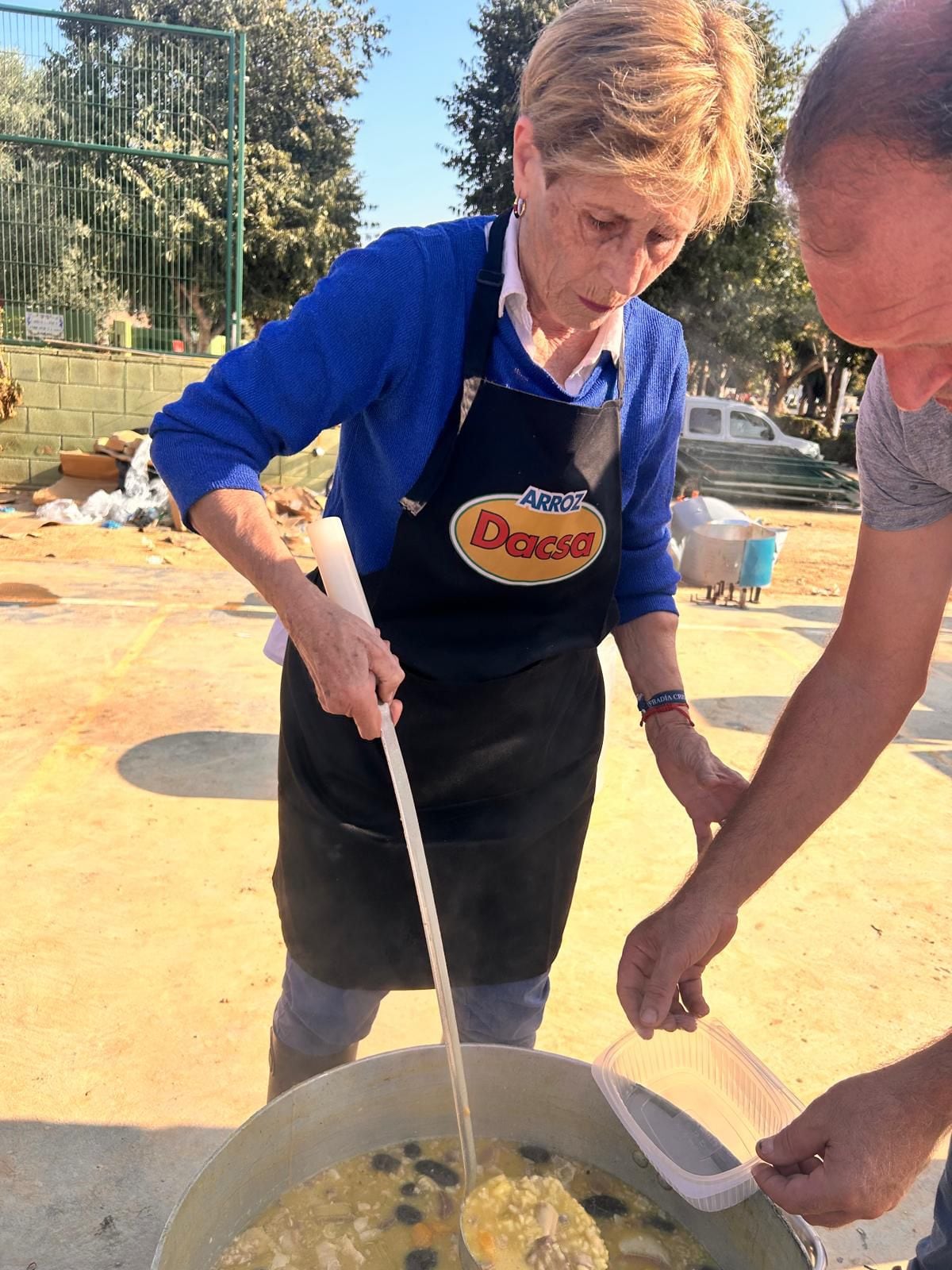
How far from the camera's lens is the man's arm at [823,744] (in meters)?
1.47

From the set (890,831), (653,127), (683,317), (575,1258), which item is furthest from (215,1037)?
(683,317)

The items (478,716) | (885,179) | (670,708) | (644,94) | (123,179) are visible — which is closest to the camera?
(885,179)

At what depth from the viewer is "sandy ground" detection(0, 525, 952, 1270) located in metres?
2.08

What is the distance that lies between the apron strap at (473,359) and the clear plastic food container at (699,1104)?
0.85 metres

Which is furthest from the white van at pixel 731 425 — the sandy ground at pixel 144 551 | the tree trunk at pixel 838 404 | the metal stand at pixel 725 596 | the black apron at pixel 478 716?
the tree trunk at pixel 838 404

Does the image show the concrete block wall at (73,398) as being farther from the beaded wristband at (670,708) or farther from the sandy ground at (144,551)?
the beaded wristband at (670,708)

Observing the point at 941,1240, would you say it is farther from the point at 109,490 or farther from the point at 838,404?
the point at 838,404

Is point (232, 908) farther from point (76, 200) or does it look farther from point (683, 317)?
point (683, 317)

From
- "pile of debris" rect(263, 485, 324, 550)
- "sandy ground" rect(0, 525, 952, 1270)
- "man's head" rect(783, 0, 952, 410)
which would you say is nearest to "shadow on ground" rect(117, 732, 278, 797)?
"sandy ground" rect(0, 525, 952, 1270)

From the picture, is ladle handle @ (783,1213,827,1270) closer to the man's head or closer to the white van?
the man's head

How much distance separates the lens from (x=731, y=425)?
1392 centimetres

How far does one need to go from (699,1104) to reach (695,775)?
509 mm

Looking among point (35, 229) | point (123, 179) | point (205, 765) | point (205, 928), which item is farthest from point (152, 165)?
point (205, 928)

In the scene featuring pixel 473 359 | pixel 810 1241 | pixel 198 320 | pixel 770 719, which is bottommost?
pixel 770 719
